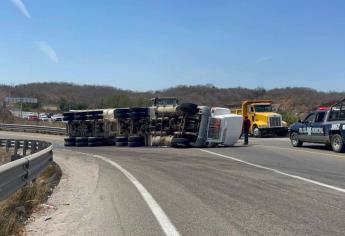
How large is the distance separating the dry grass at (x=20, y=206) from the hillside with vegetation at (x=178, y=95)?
50481mm

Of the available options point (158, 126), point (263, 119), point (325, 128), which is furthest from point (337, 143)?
point (263, 119)

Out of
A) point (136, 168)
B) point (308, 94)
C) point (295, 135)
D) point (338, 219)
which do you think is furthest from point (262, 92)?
point (338, 219)

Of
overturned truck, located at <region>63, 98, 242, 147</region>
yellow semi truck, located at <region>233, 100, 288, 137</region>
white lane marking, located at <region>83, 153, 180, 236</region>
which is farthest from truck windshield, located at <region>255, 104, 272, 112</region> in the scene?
white lane marking, located at <region>83, 153, 180, 236</region>

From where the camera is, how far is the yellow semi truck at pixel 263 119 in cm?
4041

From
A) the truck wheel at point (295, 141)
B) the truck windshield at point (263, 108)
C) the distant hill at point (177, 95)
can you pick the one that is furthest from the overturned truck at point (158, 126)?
the distant hill at point (177, 95)

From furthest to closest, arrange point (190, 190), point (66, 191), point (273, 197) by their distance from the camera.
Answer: point (66, 191) < point (190, 190) < point (273, 197)

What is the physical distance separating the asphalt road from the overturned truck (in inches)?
428

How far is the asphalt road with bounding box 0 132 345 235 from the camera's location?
8.02m

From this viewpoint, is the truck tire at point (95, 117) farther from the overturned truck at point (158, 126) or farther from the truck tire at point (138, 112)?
the truck tire at point (138, 112)

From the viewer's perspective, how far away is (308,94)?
11775 cm

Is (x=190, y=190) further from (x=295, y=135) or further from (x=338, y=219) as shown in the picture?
(x=295, y=135)

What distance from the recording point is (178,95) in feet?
462

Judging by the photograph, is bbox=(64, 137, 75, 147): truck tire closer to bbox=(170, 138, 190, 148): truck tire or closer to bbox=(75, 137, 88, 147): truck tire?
bbox=(75, 137, 88, 147): truck tire

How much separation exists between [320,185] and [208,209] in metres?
3.80
